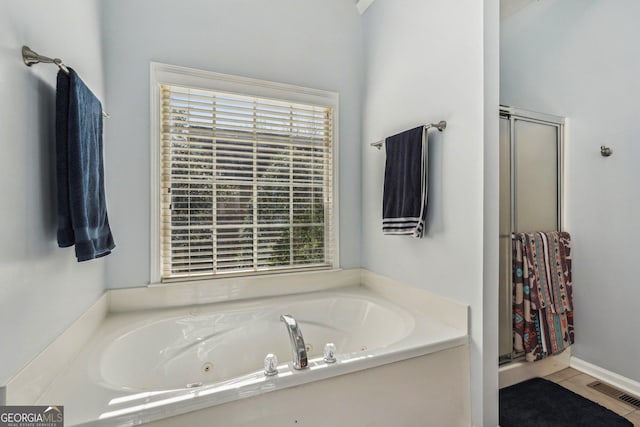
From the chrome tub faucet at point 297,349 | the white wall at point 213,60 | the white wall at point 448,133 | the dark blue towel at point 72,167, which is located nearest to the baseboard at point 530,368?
the white wall at point 448,133

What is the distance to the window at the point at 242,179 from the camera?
2.03 metres

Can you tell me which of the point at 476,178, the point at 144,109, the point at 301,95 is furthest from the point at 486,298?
the point at 144,109

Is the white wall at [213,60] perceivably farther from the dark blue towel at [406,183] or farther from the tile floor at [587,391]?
the tile floor at [587,391]

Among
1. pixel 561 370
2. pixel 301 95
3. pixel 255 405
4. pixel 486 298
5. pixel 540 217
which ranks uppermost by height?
pixel 301 95

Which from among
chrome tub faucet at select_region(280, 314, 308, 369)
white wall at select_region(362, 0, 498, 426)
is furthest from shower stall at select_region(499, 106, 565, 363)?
chrome tub faucet at select_region(280, 314, 308, 369)

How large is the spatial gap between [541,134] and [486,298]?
145 cm

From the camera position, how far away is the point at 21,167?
1043 millimetres

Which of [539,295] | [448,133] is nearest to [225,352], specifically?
[448,133]

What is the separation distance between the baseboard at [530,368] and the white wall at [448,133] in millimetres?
557

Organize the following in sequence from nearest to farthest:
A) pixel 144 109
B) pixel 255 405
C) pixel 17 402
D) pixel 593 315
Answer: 1. pixel 17 402
2. pixel 255 405
3. pixel 144 109
4. pixel 593 315

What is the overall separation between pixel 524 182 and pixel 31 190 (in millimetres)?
2683

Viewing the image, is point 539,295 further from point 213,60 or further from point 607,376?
point 213,60

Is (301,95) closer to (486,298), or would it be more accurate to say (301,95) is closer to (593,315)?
(486,298)

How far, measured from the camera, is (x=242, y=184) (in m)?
2.20
